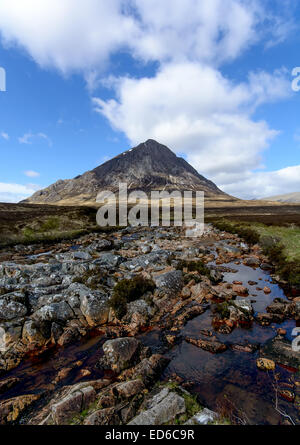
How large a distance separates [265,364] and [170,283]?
25.3 feet

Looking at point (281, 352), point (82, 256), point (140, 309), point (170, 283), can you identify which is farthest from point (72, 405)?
point (82, 256)

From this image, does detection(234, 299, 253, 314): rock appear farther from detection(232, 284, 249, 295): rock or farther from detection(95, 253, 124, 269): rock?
detection(95, 253, 124, 269): rock

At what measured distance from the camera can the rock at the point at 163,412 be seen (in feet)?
17.8

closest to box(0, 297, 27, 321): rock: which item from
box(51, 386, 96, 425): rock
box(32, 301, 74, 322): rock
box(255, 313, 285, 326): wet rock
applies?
box(32, 301, 74, 322): rock

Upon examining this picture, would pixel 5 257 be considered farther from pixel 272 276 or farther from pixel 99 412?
pixel 272 276

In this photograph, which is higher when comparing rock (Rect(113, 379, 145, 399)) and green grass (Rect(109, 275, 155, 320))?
green grass (Rect(109, 275, 155, 320))

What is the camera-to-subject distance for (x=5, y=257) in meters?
27.9

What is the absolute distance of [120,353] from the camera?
27.7ft

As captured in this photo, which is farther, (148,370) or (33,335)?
(33,335)

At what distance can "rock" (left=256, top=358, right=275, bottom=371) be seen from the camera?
26.0 feet

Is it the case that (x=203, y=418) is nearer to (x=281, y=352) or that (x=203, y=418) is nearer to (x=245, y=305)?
(x=281, y=352)

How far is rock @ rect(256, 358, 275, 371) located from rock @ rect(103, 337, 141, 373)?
4877mm
